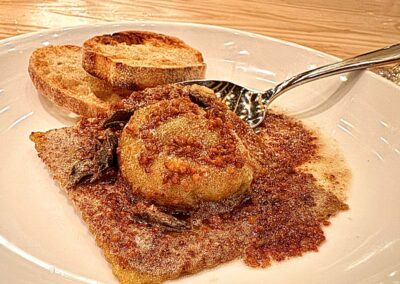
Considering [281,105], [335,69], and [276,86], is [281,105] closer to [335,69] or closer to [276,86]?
[276,86]

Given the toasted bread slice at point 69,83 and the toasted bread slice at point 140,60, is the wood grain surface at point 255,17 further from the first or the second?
the toasted bread slice at point 140,60

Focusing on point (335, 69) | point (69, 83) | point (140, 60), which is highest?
point (335, 69)

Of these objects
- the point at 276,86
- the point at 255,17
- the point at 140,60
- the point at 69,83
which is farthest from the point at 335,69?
the point at 255,17

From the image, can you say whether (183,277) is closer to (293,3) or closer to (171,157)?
(171,157)

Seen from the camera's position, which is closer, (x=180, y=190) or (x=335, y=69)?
(x=180, y=190)

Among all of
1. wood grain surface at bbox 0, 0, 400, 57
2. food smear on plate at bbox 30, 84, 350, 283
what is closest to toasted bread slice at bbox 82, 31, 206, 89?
food smear on plate at bbox 30, 84, 350, 283

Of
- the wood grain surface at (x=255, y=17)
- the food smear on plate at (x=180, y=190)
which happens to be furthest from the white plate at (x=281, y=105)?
the wood grain surface at (x=255, y=17)

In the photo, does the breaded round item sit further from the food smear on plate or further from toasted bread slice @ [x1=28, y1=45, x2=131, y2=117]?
toasted bread slice @ [x1=28, y1=45, x2=131, y2=117]
